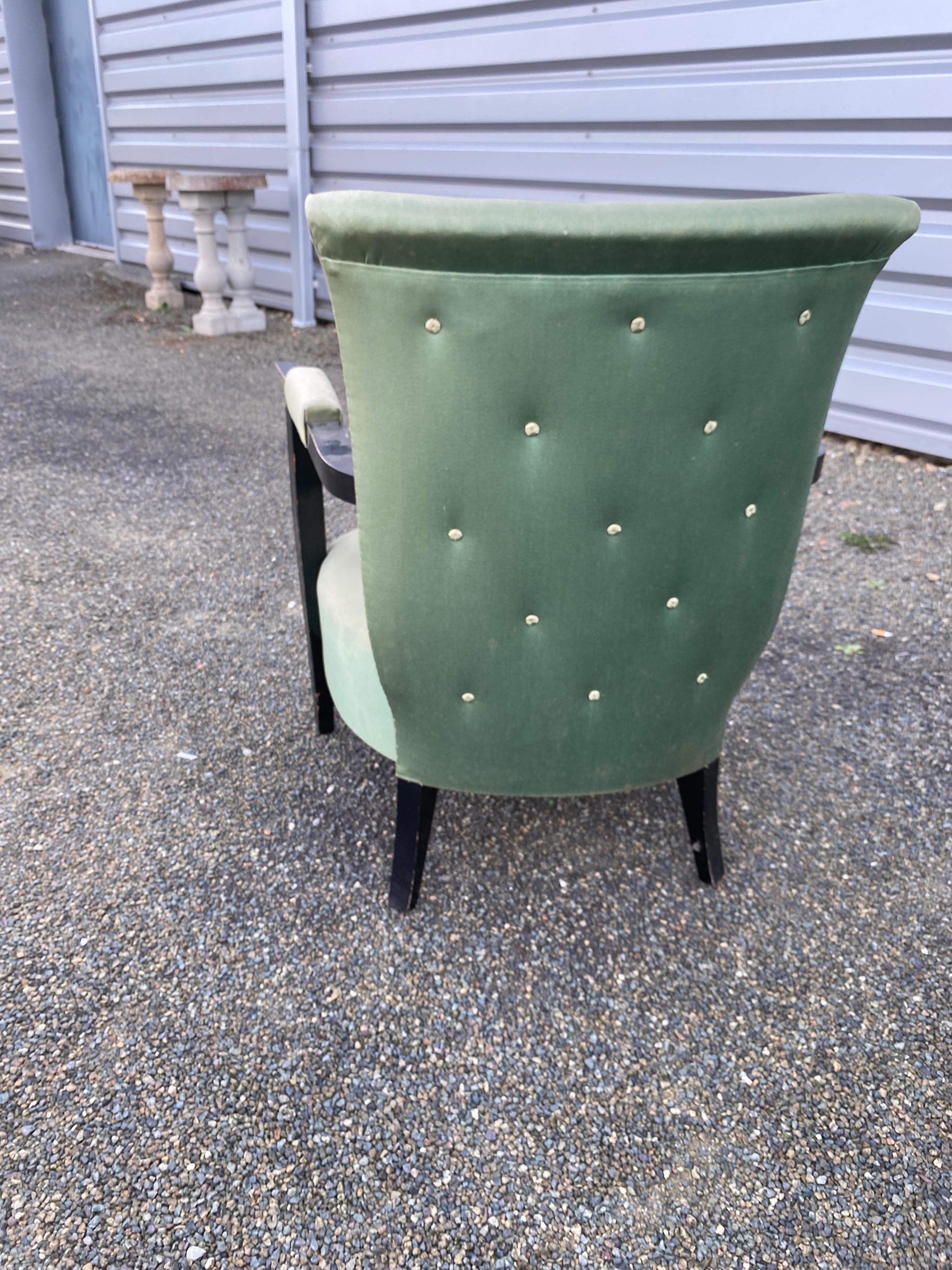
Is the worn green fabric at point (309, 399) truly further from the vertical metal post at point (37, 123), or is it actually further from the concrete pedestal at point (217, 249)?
the vertical metal post at point (37, 123)

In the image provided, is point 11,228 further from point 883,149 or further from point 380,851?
point 380,851

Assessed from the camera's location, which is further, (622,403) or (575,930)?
(575,930)

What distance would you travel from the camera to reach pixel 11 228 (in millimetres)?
8961

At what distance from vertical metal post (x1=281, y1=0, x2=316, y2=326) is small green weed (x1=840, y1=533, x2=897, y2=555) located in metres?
3.51

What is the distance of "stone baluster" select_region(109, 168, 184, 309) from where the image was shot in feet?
18.6

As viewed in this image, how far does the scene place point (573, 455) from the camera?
1.13 metres

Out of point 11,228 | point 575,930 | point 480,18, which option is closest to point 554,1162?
point 575,930

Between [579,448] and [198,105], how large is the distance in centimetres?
658

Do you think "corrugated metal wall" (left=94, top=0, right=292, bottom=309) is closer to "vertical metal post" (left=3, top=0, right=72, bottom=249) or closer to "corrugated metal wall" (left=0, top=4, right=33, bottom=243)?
"vertical metal post" (left=3, top=0, right=72, bottom=249)

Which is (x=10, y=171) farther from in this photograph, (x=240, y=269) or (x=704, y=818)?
(x=704, y=818)

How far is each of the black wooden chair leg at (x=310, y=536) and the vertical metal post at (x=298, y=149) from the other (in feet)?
12.5

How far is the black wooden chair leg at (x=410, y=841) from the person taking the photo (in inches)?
60.2

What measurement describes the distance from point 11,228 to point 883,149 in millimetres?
8546

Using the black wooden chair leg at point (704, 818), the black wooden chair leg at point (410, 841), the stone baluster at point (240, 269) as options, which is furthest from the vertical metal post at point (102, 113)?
the black wooden chair leg at point (704, 818)
